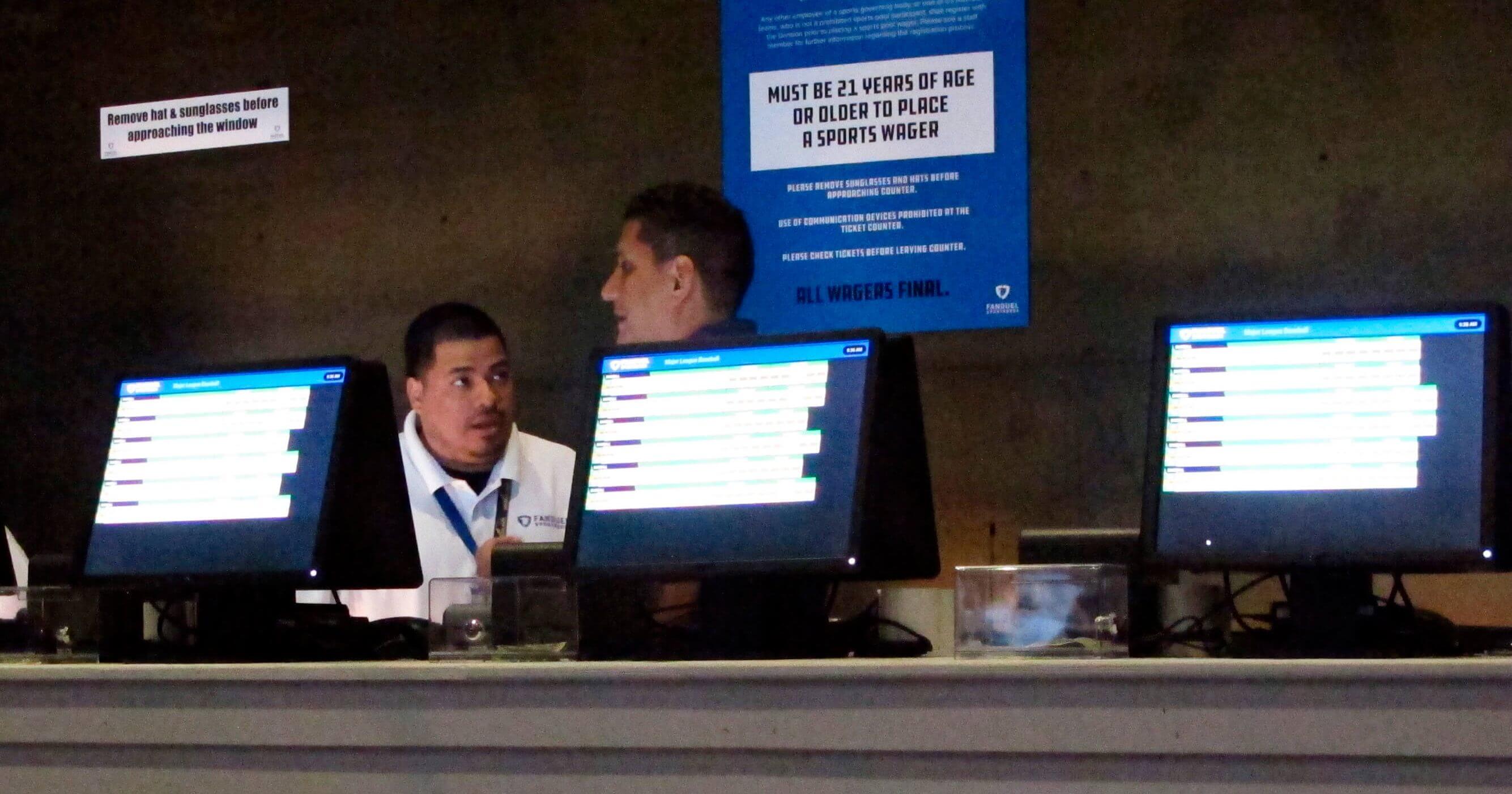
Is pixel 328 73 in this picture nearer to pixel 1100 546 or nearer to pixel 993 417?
pixel 993 417

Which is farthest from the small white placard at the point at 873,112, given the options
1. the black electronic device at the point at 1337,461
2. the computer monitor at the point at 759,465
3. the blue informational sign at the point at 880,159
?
the black electronic device at the point at 1337,461

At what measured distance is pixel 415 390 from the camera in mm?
3744

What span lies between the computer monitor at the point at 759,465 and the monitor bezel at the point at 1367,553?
30 cm

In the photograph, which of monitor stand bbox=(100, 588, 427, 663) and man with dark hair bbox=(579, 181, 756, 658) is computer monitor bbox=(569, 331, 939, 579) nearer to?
monitor stand bbox=(100, 588, 427, 663)

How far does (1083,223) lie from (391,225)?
5.00ft

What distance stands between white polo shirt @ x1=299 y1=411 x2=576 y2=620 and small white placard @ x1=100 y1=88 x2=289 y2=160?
814 millimetres

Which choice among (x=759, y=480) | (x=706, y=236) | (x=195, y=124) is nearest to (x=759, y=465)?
(x=759, y=480)

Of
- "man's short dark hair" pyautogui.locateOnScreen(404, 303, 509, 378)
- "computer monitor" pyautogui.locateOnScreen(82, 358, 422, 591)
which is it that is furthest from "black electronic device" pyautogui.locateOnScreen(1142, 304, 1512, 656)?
"man's short dark hair" pyautogui.locateOnScreen(404, 303, 509, 378)

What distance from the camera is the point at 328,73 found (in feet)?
12.7

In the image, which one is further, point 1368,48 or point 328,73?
point 328,73

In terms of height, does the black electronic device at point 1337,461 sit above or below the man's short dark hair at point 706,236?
below

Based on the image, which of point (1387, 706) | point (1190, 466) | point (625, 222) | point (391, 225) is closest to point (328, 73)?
point (391, 225)

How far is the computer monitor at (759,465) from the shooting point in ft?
6.79

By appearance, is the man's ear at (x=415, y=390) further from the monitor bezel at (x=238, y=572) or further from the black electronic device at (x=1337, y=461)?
the black electronic device at (x=1337, y=461)
